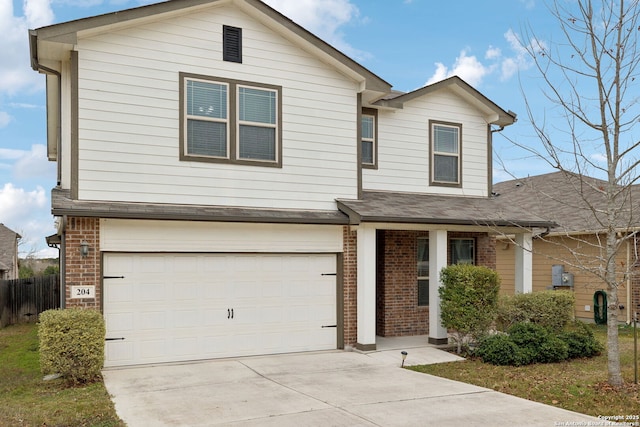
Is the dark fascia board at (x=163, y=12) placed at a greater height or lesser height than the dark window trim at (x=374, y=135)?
greater

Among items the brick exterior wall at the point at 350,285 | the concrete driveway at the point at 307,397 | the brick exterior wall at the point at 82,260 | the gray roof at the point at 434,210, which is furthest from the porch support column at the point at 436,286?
the brick exterior wall at the point at 82,260

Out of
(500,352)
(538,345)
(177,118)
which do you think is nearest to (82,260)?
(177,118)

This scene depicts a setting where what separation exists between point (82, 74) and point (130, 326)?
453 centimetres

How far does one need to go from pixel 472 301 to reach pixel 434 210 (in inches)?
90.6

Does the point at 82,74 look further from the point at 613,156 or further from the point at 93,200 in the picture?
the point at 613,156

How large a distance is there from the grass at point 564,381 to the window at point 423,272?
11.2 ft

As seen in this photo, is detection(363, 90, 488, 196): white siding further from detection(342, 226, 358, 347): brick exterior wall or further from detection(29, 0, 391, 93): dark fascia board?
detection(342, 226, 358, 347): brick exterior wall

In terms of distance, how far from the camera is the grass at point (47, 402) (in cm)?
698

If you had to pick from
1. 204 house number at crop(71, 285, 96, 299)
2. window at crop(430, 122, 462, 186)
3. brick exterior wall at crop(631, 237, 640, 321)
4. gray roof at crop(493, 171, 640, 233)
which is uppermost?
window at crop(430, 122, 462, 186)

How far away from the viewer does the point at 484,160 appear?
1523cm

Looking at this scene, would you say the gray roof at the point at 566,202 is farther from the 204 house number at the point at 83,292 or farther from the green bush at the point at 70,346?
the green bush at the point at 70,346

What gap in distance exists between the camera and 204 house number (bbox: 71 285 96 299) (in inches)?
388

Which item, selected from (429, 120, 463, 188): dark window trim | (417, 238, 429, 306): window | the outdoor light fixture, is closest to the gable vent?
the outdoor light fixture

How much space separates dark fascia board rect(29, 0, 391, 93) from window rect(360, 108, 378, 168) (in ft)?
3.73
